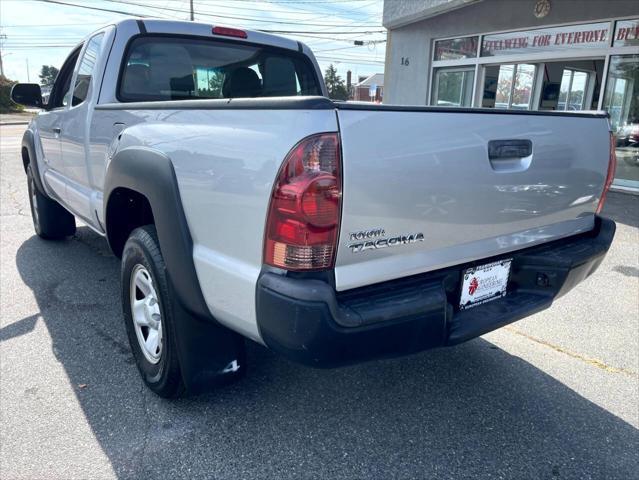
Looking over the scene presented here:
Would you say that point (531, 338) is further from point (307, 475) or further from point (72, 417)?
point (72, 417)

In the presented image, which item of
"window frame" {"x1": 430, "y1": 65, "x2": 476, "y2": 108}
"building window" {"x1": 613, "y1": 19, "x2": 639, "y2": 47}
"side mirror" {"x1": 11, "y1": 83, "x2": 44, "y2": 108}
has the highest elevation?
"building window" {"x1": 613, "y1": 19, "x2": 639, "y2": 47}

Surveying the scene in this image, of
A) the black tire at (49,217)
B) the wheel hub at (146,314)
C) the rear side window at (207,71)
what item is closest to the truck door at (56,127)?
the black tire at (49,217)

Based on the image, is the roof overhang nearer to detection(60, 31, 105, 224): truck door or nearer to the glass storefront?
the glass storefront

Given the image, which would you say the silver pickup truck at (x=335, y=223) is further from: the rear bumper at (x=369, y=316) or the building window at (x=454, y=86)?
the building window at (x=454, y=86)

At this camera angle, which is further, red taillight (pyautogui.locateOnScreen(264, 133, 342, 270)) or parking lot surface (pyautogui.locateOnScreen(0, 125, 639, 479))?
parking lot surface (pyautogui.locateOnScreen(0, 125, 639, 479))

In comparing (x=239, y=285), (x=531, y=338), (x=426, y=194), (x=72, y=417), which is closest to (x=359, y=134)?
(x=426, y=194)

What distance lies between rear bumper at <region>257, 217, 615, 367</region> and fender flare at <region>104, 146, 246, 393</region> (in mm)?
504

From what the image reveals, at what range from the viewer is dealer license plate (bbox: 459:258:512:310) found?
2.28 meters

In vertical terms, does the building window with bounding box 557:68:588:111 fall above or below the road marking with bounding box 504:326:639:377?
above

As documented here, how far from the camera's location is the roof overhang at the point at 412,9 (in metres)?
10.7

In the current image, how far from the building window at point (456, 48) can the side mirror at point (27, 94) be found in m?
9.49

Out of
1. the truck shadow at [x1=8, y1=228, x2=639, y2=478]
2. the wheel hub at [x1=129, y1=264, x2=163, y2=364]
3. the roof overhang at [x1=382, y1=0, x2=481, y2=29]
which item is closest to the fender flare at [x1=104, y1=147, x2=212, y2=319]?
the wheel hub at [x1=129, y1=264, x2=163, y2=364]

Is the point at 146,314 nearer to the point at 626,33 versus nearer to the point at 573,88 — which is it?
the point at 626,33

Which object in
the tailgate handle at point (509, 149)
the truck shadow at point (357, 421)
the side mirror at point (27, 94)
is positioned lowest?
the truck shadow at point (357, 421)
